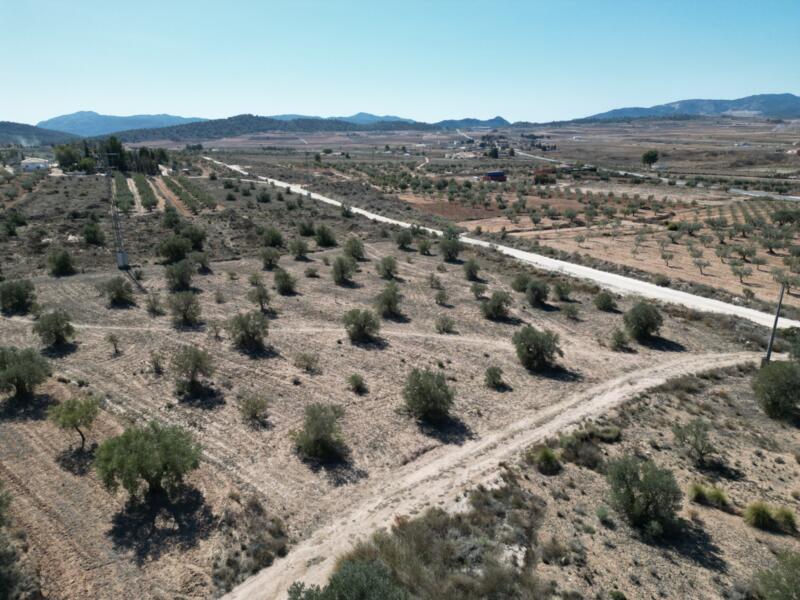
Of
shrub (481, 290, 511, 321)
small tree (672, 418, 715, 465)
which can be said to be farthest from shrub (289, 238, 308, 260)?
small tree (672, 418, 715, 465)

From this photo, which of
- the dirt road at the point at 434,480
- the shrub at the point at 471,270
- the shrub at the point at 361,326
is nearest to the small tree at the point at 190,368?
the shrub at the point at 361,326

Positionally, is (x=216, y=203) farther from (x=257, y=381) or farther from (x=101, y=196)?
(x=257, y=381)

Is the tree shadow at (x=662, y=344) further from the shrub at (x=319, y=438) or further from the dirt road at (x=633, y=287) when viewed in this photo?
the shrub at (x=319, y=438)

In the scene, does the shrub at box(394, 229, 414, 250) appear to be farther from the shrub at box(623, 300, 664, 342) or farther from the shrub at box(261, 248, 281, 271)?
the shrub at box(623, 300, 664, 342)

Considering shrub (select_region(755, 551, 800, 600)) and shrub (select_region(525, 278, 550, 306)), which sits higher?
shrub (select_region(755, 551, 800, 600))

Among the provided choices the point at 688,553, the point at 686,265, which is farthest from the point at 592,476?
the point at 686,265

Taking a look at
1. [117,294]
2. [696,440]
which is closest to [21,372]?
[117,294]
